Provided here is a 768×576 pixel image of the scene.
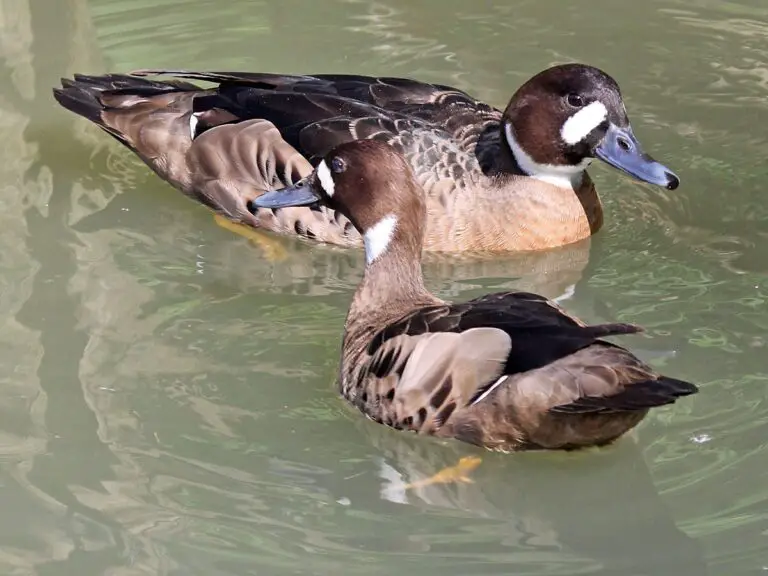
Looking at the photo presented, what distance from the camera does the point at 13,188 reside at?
26.4ft

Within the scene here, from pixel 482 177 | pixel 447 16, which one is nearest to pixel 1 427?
pixel 482 177

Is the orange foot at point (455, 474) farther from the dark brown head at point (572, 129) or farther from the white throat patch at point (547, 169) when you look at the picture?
the white throat patch at point (547, 169)

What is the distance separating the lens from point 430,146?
25.1ft

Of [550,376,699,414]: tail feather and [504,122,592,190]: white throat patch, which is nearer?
[550,376,699,414]: tail feather

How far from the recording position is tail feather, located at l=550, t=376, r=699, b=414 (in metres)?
5.01

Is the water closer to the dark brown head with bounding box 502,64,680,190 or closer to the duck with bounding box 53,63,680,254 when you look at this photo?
the duck with bounding box 53,63,680,254

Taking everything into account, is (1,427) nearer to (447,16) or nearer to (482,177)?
(482,177)

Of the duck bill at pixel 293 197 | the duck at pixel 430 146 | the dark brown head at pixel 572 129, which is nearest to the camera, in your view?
the duck bill at pixel 293 197

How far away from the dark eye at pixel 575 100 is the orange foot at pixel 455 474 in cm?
247

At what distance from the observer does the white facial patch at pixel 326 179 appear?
6570 millimetres

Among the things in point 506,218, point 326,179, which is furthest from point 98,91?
point 506,218

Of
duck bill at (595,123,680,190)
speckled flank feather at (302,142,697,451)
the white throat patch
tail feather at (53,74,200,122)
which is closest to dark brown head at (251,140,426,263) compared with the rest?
speckled flank feather at (302,142,697,451)

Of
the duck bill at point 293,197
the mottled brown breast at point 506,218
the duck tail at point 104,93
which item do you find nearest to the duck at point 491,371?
the duck bill at point 293,197

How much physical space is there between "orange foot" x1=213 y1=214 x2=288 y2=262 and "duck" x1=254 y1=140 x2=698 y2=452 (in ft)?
4.40
